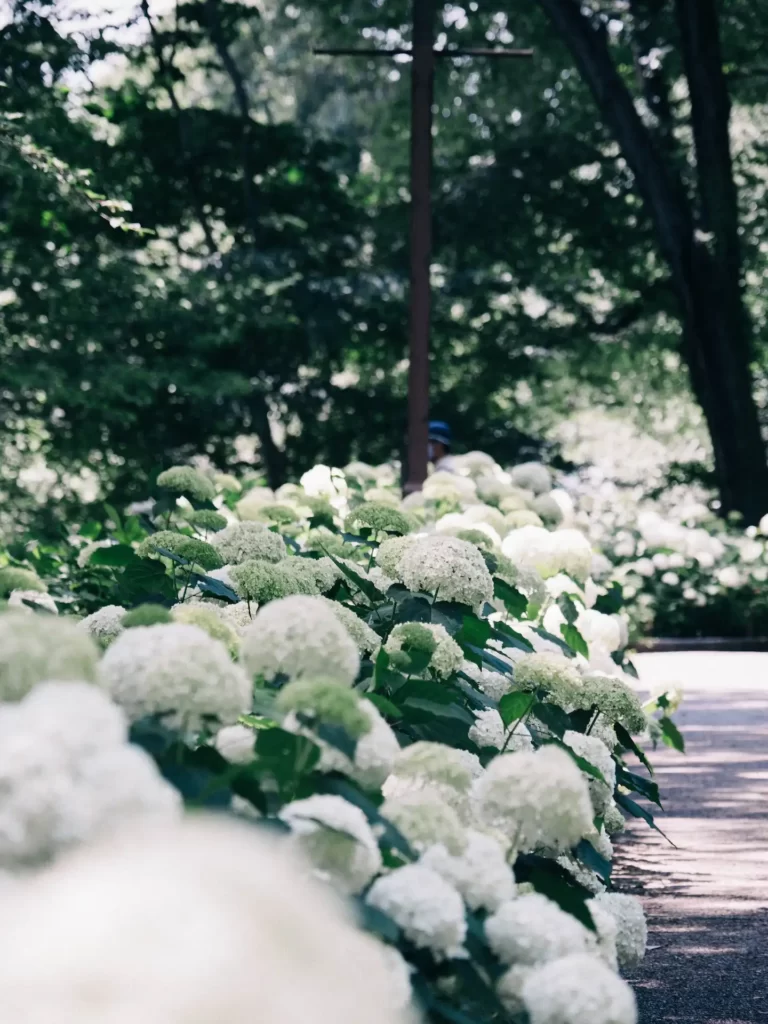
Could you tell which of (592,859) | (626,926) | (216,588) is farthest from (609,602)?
(592,859)

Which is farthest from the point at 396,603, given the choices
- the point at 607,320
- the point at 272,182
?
the point at 607,320

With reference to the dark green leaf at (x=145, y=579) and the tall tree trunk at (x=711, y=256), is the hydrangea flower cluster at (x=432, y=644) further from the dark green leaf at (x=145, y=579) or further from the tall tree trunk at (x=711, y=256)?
the tall tree trunk at (x=711, y=256)

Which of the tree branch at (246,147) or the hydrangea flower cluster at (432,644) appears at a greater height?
the tree branch at (246,147)

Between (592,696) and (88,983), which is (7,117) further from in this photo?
(88,983)

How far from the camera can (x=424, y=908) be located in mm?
2066

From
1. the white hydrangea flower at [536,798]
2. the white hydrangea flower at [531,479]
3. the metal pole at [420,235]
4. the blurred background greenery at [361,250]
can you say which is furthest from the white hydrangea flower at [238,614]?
the blurred background greenery at [361,250]

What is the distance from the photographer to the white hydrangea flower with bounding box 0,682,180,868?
1.69 meters

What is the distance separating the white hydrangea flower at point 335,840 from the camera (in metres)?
2.02

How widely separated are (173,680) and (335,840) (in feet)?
0.93

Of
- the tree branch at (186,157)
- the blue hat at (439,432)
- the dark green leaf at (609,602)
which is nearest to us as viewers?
the dark green leaf at (609,602)

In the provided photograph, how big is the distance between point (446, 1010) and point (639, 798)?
22.0 ft

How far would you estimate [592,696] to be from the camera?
3.71m

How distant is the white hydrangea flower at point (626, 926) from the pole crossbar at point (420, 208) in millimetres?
10138

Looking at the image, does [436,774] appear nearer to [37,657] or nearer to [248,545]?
[37,657]
